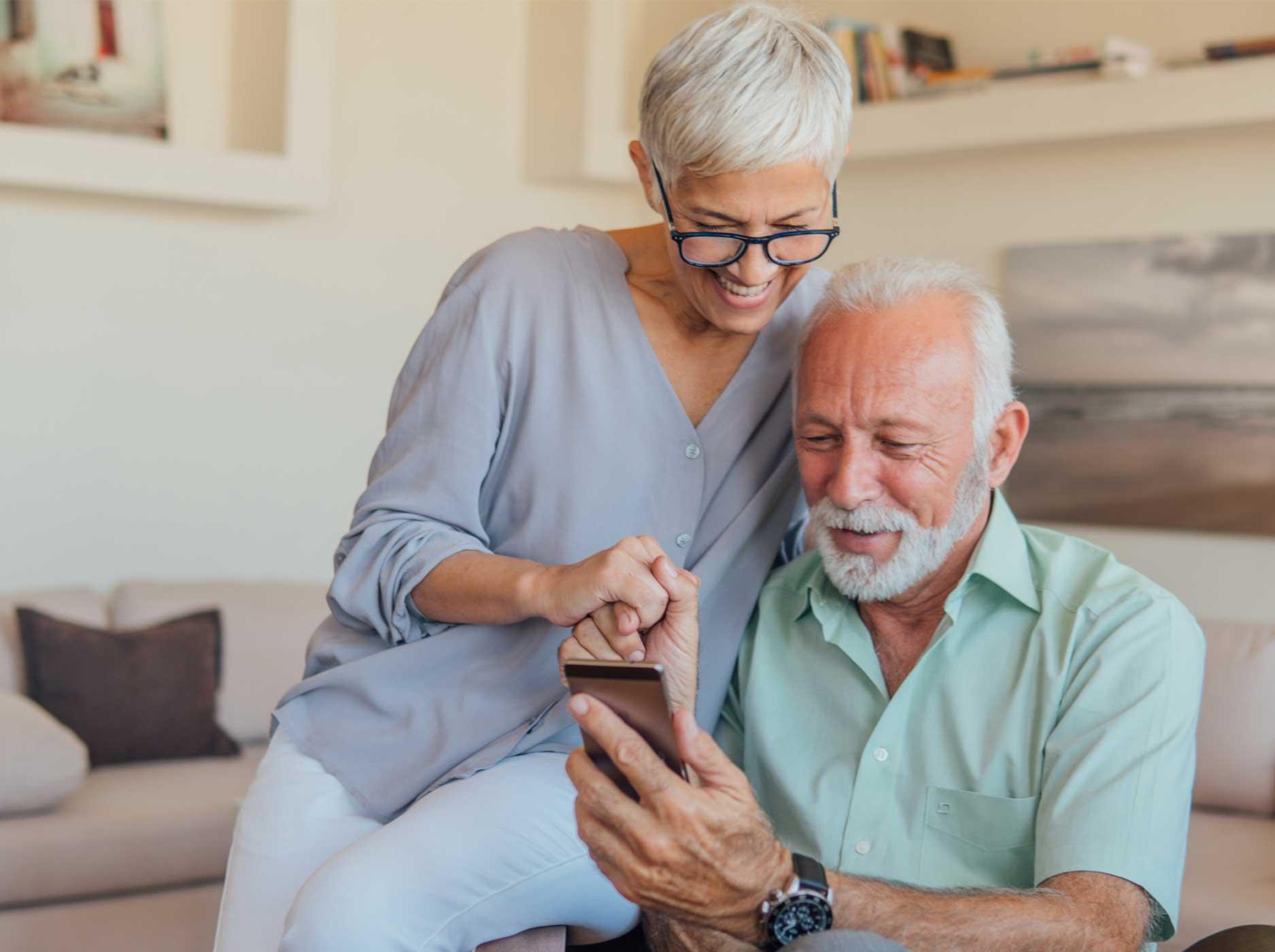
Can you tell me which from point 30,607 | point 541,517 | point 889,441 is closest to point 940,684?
point 889,441

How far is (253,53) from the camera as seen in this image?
4.64 meters

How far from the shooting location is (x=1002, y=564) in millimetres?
1795

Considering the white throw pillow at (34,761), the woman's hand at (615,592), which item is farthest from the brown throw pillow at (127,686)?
the woman's hand at (615,592)

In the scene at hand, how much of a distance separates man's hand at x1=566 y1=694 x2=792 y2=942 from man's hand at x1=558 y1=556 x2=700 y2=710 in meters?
0.10

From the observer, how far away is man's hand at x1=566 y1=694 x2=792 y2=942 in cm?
134

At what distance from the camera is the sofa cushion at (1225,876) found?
2971 millimetres

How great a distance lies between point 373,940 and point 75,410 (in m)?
3.41

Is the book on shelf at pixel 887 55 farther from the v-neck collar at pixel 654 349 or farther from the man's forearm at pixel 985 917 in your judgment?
the man's forearm at pixel 985 917

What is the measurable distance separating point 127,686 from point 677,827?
117 inches

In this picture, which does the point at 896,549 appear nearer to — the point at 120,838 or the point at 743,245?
the point at 743,245

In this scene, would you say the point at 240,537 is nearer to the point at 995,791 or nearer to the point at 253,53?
the point at 253,53

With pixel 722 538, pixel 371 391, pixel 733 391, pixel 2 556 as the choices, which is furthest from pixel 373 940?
pixel 371 391

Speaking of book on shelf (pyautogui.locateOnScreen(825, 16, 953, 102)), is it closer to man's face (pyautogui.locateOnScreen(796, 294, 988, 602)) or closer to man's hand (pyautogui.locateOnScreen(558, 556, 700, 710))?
man's face (pyautogui.locateOnScreen(796, 294, 988, 602))

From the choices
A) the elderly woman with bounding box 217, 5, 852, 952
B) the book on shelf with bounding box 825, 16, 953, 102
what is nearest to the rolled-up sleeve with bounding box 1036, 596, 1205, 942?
the elderly woman with bounding box 217, 5, 852, 952
